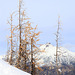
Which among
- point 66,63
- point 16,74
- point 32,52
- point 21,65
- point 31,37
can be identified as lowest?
point 66,63

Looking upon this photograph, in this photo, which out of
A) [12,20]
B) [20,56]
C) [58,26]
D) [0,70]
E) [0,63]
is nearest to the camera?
[0,70]

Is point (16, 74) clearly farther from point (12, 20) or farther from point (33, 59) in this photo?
point (12, 20)

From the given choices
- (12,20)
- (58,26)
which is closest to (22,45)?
(12,20)

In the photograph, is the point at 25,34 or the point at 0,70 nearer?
the point at 0,70

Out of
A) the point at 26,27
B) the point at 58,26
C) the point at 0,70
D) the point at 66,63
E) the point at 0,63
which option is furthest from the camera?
the point at 66,63

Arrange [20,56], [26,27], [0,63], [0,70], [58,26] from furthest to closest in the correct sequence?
[58,26], [26,27], [20,56], [0,63], [0,70]

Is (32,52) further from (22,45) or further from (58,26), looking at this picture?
(58,26)

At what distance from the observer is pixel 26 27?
17109 mm

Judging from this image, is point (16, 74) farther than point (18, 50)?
No

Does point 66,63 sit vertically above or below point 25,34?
below

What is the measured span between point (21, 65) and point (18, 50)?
1.57 metres

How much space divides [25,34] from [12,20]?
9.89 ft

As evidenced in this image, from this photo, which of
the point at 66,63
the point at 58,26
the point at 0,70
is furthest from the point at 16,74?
the point at 66,63

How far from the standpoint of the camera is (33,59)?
52.2 feet
